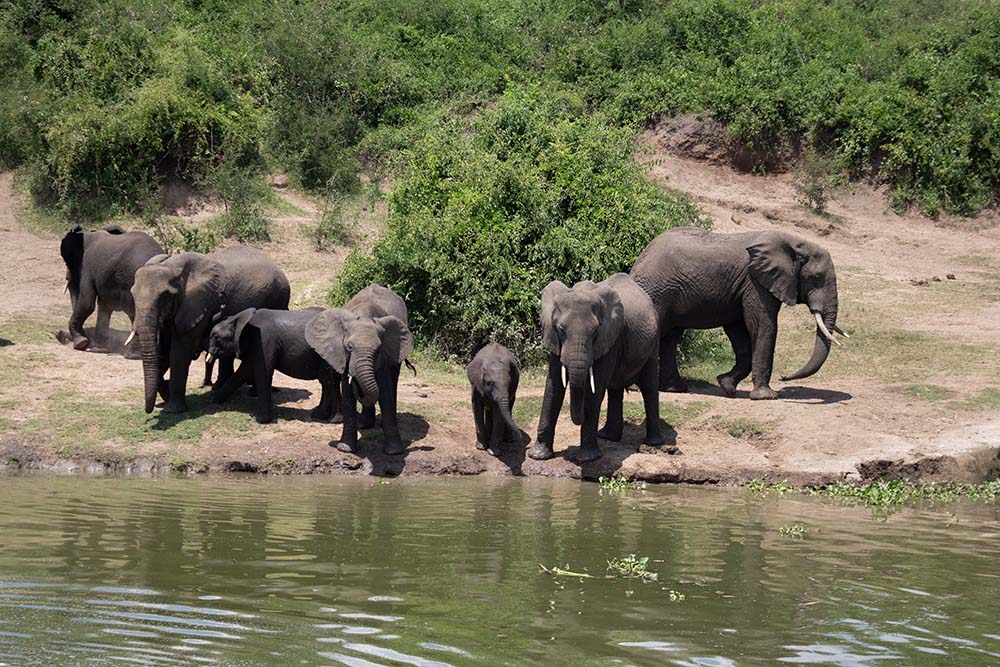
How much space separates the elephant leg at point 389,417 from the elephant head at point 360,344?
189mm

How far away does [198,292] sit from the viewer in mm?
14812

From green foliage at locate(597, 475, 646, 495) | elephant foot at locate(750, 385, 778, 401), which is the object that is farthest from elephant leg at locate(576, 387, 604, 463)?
elephant foot at locate(750, 385, 778, 401)

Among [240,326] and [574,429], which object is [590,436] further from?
[240,326]

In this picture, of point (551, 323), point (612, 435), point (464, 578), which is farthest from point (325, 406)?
point (464, 578)

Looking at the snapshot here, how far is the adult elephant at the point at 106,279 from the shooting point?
55.9 feet

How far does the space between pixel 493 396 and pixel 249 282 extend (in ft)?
12.6

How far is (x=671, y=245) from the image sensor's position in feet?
54.1

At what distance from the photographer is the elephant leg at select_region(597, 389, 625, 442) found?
14508 mm

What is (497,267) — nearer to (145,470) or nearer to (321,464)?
(321,464)

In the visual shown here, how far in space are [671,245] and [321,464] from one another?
535 cm

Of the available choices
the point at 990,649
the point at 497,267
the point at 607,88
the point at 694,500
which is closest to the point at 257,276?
the point at 497,267

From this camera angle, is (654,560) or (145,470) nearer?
(654,560)

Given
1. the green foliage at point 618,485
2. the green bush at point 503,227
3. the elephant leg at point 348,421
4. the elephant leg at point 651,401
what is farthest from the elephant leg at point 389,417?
the green bush at point 503,227

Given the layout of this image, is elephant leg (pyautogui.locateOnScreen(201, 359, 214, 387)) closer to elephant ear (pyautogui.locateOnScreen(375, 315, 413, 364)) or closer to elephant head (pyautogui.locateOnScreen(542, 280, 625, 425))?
elephant ear (pyautogui.locateOnScreen(375, 315, 413, 364))
